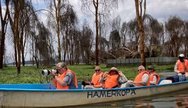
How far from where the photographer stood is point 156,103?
50.1 ft

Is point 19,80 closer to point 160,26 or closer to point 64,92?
point 64,92

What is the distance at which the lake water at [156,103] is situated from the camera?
1441cm

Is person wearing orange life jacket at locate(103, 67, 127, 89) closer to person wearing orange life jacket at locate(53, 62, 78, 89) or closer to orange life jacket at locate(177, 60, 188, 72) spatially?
person wearing orange life jacket at locate(53, 62, 78, 89)

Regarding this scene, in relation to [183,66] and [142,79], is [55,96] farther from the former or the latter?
[183,66]

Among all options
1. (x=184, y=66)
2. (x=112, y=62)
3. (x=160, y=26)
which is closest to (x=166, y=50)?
(x=160, y=26)

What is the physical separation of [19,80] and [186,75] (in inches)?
333

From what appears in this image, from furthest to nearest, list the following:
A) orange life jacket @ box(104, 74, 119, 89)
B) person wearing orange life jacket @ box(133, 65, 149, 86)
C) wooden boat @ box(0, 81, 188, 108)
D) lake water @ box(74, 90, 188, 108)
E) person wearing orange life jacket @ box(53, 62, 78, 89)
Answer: person wearing orange life jacket @ box(133, 65, 149, 86) → orange life jacket @ box(104, 74, 119, 89) → person wearing orange life jacket @ box(53, 62, 78, 89) → lake water @ box(74, 90, 188, 108) → wooden boat @ box(0, 81, 188, 108)

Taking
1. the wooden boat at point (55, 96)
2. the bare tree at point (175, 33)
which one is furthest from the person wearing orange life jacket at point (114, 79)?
the bare tree at point (175, 33)

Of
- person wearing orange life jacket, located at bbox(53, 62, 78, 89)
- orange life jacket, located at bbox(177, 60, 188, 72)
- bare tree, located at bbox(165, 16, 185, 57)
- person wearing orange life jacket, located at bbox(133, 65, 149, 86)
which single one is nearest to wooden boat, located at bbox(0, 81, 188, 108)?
person wearing orange life jacket, located at bbox(53, 62, 78, 89)

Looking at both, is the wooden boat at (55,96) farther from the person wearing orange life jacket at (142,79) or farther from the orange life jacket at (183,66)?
the orange life jacket at (183,66)

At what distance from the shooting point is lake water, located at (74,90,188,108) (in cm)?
1441

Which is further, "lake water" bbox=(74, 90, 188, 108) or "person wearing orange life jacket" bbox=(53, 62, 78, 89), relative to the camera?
"person wearing orange life jacket" bbox=(53, 62, 78, 89)

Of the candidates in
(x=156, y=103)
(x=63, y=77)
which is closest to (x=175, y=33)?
(x=156, y=103)

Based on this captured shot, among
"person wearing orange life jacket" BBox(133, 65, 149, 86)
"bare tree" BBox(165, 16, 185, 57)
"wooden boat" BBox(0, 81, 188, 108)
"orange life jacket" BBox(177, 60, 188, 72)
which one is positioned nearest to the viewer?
"wooden boat" BBox(0, 81, 188, 108)
